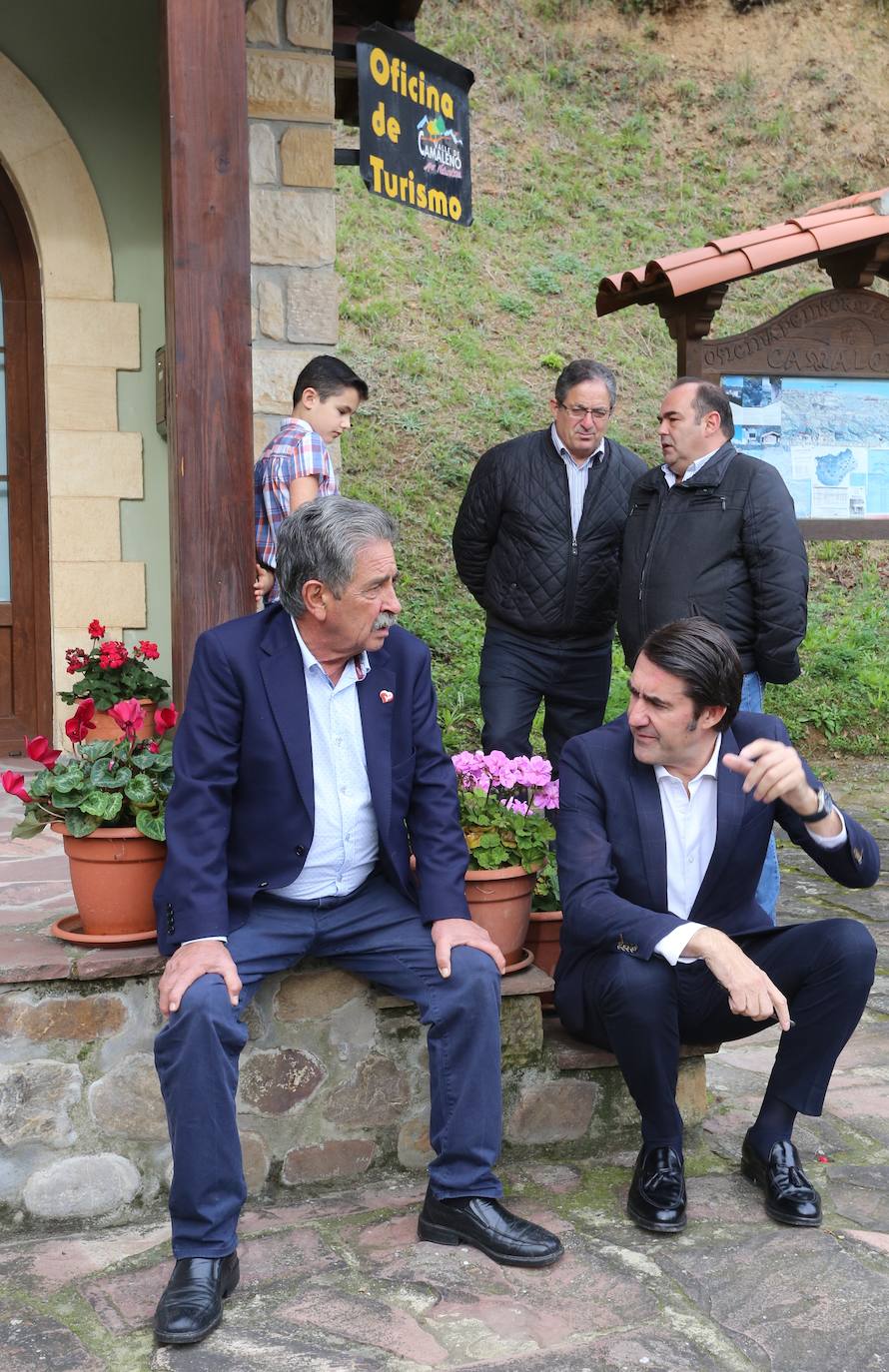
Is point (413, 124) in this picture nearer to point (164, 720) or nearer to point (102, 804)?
point (164, 720)

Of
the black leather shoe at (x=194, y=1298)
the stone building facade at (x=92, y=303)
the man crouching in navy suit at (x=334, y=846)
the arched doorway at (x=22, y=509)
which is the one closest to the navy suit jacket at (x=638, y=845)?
the man crouching in navy suit at (x=334, y=846)

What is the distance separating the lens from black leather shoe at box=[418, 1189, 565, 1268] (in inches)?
106

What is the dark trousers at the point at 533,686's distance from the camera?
185 inches

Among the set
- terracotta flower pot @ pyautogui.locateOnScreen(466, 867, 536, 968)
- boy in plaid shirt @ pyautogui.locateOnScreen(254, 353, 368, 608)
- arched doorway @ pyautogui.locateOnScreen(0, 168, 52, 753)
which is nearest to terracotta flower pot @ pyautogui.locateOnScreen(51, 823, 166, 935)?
terracotta flower pot @ pyautogui.locateOnScreen(466, 867, 536, 968)

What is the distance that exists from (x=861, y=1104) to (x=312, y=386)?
8.70ft

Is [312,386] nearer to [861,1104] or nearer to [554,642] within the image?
[554,642]

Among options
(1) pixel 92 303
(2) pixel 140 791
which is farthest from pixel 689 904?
(1) pixel 92 303

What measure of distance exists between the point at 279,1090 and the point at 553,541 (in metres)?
2.28

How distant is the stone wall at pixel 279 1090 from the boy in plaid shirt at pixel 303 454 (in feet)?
5.55

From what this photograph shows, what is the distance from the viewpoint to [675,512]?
421cm

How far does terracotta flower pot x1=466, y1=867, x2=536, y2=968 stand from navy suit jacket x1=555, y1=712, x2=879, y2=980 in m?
0.16

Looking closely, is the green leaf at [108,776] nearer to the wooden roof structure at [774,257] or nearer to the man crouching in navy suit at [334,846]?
the man crouching in navy suit at [334,846]

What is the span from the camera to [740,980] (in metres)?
2.70

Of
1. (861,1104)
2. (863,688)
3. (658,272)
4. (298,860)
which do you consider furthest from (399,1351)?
(863,688)
